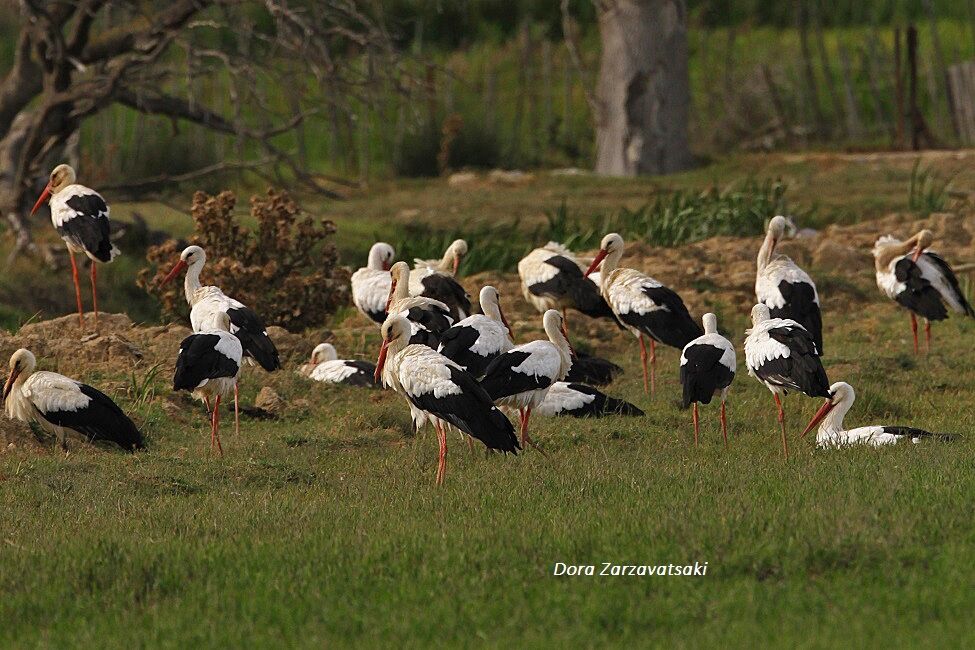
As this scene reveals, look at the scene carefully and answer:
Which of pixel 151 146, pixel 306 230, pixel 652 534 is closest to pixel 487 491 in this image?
pixel 652 534

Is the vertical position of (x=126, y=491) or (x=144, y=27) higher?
Result: (x=144, y=27)

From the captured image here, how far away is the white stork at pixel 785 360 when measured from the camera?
31.8ft

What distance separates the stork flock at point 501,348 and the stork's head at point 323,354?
0.04 feet

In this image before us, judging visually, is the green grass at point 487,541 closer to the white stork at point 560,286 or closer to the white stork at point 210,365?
the white stork at point 210,365

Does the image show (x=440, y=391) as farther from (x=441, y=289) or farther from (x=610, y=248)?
(x=610, y=248)

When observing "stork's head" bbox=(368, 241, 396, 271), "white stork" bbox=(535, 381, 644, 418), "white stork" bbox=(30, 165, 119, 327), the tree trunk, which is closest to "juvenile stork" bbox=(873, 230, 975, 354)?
"white stork" bbox=(535, 381, 644, 418)

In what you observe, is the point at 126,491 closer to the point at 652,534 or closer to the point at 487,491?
the point at 487,491

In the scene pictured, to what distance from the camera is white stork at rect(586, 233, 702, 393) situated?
12.3 metres

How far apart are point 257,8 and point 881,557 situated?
2853 cm

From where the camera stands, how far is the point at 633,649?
577 centimetres

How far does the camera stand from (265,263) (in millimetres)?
15383

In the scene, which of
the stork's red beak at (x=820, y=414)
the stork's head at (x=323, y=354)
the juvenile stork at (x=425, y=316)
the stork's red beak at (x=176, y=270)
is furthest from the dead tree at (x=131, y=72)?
the stork's red beak at (x=820, y=414)

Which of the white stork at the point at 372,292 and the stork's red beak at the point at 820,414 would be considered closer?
the stork's red beak at the point at 820,414

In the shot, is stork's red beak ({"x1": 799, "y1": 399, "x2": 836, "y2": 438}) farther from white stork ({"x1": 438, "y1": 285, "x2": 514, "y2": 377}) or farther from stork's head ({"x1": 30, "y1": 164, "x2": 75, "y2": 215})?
stork's head ({"x1": 30, "y1": 164, "x2": 75, "y2": 215})
